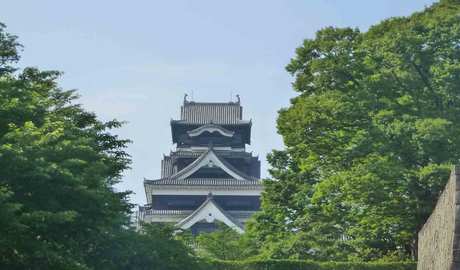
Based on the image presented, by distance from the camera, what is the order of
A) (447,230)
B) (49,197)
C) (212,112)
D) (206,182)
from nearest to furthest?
(447,230), (49,197), (206,182), (212,112)

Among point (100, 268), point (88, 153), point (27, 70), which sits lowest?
point (100, 268)

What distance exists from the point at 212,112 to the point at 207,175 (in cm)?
871

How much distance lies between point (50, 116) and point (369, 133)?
1116cm

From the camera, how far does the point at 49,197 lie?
18.8 m

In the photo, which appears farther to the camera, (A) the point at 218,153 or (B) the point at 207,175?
(A) the point at 218,153

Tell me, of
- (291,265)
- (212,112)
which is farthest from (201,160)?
(291,265)

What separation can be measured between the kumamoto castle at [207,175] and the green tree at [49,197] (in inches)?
1416

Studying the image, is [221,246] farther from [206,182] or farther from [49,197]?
[49,197]

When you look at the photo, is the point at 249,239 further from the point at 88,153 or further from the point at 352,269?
the point at 88,153

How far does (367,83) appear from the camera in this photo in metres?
32.1

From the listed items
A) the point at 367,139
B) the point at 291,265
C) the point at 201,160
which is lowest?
the point at 291,265

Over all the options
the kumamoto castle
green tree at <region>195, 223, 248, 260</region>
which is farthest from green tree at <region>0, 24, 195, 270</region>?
the kumamoto castle

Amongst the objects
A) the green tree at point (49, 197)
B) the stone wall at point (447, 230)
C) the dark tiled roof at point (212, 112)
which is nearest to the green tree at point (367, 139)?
the green tree at point (49, 197)

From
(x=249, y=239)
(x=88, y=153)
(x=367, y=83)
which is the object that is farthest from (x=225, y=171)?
(x=88, y=153)
